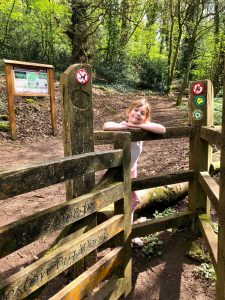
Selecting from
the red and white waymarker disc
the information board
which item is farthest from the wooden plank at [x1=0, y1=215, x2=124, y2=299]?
the information board

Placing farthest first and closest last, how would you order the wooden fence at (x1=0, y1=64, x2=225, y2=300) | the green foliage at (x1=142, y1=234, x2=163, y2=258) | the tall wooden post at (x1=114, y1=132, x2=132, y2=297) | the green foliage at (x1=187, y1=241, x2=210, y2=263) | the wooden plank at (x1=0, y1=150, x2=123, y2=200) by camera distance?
the green foliage at (x1=142, y1=234, x2=163, y2=258) < the green foliage at (x1=187, y1=241, x2=210, y2=263) < the tall wooden post at (x1=114, y1=132, x2=132, y2=297) < the wooden fence at (x1=0, y1=64, x2=225, y2=300) < the wooden plank at (x1=0, y1=150, x2=123, y2=200)

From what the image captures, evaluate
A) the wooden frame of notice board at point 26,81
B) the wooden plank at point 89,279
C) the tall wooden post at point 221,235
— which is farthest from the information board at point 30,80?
the tall wooden post at point 221,235

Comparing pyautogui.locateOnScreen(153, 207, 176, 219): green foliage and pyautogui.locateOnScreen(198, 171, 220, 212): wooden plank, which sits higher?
pyautogui.locateOnScreen(198, 171, 220, 212): wooden plank

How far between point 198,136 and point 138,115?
842 mm

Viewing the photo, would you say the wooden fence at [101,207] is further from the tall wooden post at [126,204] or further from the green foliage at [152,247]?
the green foliage at [152,247]

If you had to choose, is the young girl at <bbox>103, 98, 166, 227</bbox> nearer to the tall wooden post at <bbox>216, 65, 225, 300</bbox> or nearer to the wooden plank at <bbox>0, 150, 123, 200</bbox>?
the wooden plank at <bbox>0, 150, 123, 200</bbox>

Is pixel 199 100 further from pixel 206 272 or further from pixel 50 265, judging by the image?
pixel 50 265

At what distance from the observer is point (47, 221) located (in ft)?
5.67

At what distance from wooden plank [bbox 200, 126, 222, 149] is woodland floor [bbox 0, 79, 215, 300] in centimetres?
125

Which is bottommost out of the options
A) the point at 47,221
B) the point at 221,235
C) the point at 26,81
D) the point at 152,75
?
the point at 221,235

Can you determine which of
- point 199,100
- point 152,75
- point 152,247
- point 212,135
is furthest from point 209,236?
point 152,75

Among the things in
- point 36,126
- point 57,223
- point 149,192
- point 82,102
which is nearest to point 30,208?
point 149,192

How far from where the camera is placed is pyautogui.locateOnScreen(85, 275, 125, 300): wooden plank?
2432 millimetres

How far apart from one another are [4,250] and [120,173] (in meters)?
1.24
